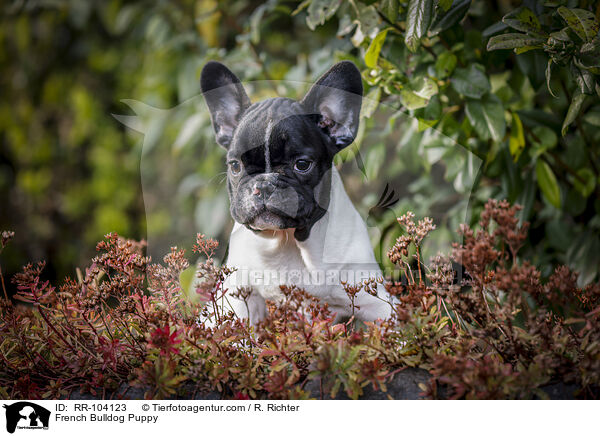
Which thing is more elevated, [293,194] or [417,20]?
[417,20]

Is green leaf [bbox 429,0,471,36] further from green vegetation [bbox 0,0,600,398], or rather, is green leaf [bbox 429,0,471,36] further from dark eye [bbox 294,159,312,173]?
dark eye [bbox 294,159,312,173]

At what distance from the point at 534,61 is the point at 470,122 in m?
0.22

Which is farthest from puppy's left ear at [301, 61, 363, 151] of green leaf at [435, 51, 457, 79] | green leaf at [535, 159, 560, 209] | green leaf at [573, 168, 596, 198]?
green leaf at [573, 168, 596, 198]

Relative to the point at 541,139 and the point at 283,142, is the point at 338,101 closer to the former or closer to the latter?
the point at 283,142

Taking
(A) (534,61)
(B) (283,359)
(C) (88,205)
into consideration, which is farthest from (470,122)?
(C) (88,205)

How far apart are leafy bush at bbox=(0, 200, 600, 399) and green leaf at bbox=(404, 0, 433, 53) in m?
0.36

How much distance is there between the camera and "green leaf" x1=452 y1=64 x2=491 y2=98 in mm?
1220

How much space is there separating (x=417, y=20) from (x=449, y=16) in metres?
0.15

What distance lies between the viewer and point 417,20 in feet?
3.34

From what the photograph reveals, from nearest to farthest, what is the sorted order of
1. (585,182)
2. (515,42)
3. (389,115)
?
Answer: (515,42) < (389,115) < (585,182)

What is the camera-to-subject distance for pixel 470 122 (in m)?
1.28

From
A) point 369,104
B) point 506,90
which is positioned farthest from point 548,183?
point 369,104

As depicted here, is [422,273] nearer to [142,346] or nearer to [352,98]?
[352,98]

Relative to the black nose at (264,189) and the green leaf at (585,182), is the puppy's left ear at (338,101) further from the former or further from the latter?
the green leaf at (585,182)
